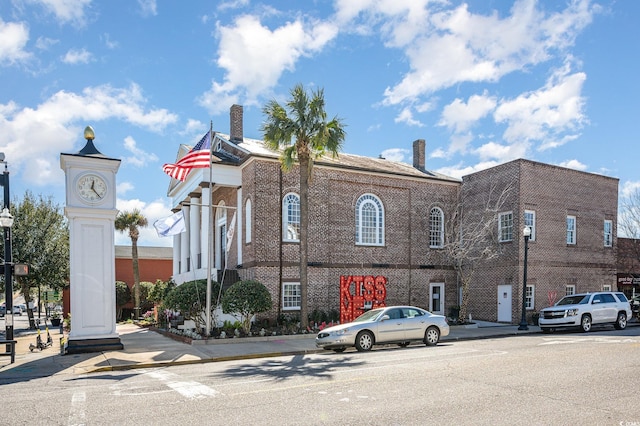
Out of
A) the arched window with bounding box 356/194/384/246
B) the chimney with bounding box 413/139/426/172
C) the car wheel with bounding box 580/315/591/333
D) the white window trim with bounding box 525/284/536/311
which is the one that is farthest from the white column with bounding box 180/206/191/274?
the car wheel with bounding box 580/315/591/333

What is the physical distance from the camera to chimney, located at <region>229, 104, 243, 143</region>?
27.8 meters

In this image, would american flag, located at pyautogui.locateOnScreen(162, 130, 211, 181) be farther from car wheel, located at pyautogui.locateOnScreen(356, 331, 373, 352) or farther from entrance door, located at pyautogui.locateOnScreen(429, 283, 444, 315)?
entrance door, located at pyautogui.locateOnScreen(429, 283, 444, 315)

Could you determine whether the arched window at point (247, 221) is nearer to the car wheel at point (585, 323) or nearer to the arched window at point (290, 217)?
the arched window at point (290, 217)

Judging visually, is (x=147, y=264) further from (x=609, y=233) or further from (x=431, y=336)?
(x=609, y=233)

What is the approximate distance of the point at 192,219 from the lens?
2797cm

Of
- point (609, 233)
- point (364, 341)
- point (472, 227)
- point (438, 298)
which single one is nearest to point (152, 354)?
point (364, 341)

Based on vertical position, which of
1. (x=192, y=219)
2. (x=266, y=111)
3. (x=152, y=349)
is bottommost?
(x=152, y=349)

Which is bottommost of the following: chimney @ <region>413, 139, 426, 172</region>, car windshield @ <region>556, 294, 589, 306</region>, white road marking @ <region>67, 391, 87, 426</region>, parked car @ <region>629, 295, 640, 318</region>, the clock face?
parked car @ <region>629, 295, 640, 318</region>

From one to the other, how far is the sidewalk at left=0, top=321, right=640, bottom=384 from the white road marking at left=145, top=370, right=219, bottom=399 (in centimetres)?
245

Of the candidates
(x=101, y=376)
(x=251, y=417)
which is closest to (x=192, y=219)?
(x=101, y=376)

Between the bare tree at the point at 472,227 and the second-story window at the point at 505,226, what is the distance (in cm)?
21

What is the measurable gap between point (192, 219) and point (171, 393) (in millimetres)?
19255

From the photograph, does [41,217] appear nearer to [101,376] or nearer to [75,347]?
[75,347]

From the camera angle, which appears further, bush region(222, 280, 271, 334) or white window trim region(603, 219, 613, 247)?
white window trim region(603, 219, 613, 247)
